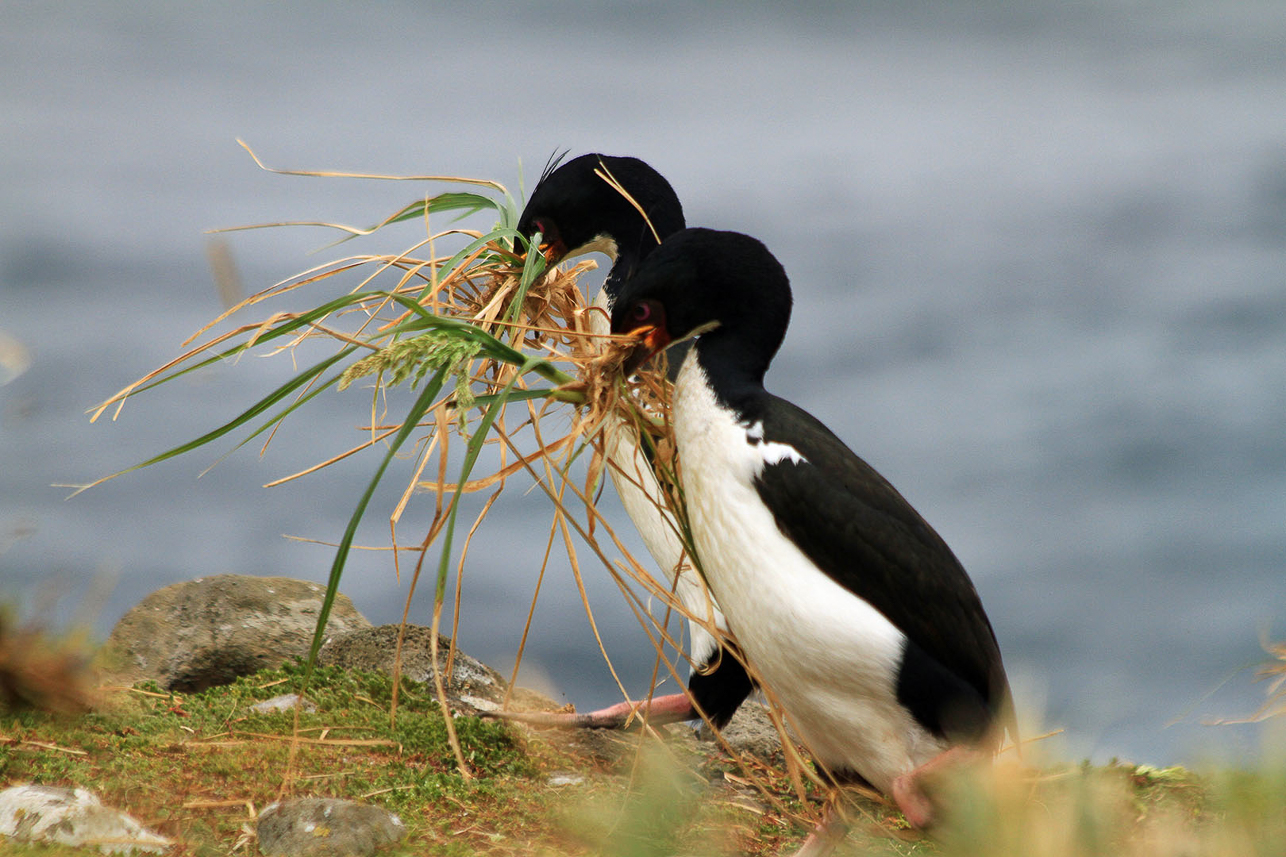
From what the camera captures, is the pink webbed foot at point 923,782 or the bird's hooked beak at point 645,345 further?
the bird's hooked beak at point 645,345

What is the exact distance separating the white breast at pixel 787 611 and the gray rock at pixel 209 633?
9.46ft

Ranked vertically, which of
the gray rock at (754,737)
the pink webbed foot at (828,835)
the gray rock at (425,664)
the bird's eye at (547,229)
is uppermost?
the bird's eye at (547,229)

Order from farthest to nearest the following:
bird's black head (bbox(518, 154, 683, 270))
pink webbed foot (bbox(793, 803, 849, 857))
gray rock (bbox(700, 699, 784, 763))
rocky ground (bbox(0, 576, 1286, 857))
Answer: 1. gray rock (bbox(700, 699, 784, 763))
2. bird's black head (bbox(518, 154, 683, 270))
3. pink webbed foot (bbox(793, 803, 849, 857))
4. rocky ground (bbox(0, 576, 1286, 857))

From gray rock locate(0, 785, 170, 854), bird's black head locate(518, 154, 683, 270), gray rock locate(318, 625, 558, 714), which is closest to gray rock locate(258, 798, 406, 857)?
gray rock locate(0, 785, 170, 854)

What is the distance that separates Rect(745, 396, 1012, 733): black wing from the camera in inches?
113

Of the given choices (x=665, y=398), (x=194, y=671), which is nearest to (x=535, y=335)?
(x=665, y=398)

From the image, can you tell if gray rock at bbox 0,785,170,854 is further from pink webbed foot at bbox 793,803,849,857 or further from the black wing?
the black wing

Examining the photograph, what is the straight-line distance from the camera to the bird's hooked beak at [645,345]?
301 centimetres

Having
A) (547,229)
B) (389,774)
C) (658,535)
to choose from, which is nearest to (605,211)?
(547,229)

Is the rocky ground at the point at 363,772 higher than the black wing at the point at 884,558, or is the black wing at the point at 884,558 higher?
the black wing at the point at 884,558

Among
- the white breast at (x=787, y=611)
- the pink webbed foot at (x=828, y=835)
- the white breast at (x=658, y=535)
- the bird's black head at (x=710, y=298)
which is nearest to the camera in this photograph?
the white breast at (x=787, y=611)

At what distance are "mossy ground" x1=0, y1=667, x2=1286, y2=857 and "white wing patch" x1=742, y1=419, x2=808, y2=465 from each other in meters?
0.81

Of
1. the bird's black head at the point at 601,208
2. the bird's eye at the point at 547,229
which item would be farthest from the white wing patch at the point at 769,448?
the bird's eye at the point at 547,229

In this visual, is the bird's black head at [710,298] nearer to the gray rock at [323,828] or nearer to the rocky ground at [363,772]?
the rocky ground at [363,772]
